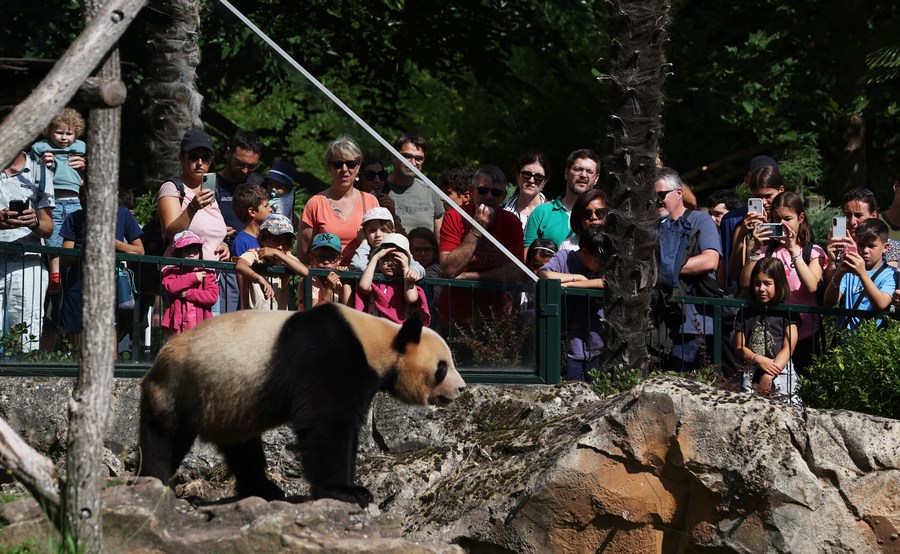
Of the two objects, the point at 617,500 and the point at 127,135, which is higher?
the point at 127,135

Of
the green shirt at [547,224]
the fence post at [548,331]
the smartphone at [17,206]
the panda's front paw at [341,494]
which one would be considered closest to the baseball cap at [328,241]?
the fence post at [548,331]

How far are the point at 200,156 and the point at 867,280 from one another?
16.7ft

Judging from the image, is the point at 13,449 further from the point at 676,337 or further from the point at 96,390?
the point at 676,337

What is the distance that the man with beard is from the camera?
10.3 meters

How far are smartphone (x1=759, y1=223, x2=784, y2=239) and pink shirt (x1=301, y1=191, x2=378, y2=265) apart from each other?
310 cm

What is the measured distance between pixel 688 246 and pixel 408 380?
12.6 ft

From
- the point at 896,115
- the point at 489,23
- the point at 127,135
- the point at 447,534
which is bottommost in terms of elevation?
the point at 447,534

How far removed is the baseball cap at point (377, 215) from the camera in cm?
885

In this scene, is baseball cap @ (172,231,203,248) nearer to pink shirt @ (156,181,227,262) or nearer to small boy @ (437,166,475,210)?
pink shirt @ (156,181,227,262)

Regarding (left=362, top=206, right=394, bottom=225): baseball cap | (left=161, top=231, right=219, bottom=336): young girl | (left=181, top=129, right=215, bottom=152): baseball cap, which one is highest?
(left=181, top=129, right=215, bottom=152): baseball cap

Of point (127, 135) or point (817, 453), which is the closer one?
point (817, 453)

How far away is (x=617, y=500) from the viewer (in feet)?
27.5

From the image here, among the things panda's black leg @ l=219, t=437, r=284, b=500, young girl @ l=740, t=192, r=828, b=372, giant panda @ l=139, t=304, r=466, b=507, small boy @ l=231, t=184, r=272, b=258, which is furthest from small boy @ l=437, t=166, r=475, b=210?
panda's black leg @ l=219, t=437, r=284, b=500

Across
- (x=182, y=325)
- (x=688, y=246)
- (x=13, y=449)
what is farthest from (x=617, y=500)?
(x=13, y=449)
